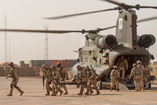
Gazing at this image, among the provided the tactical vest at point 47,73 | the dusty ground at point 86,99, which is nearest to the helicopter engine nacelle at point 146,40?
the dusty ground at point 86,99

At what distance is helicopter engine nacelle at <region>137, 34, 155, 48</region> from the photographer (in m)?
20.0

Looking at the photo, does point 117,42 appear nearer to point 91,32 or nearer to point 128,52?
point 128,52

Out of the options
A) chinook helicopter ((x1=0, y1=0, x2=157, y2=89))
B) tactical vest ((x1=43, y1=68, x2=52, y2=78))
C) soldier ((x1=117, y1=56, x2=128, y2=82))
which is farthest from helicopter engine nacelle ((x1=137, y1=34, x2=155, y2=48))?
tactical vest ((x1=43, y1=68, x2=52, y2=78))

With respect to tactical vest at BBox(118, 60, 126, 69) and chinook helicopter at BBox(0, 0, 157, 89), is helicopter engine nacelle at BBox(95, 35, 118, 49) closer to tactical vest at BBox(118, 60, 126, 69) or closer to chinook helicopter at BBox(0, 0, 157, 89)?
chinook helicopter at BBox(0, 0, 157, 89)

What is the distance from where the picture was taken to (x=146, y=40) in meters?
20.0

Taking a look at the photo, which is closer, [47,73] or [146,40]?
[47,73]

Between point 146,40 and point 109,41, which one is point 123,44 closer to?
point 109,41

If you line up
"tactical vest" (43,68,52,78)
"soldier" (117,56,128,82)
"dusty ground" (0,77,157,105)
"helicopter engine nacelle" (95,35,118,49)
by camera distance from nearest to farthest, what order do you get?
"dusty ground" (0,77,157,105)
"tactical vest" (43,68,52,78)
"helicopter engine nacelle" (95,35,118,49)
"soldier" (117,56,128,82)

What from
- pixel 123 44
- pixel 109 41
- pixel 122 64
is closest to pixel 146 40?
pixel 123 44

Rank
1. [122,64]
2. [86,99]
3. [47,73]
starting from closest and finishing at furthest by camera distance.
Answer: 1. [86,99]
2. [47,73]
3. [122,64]

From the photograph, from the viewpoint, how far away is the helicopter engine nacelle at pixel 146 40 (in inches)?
787

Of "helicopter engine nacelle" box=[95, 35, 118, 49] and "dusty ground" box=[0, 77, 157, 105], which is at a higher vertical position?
"helicopter engine nacelle" box=[95, 35, 118, 49]

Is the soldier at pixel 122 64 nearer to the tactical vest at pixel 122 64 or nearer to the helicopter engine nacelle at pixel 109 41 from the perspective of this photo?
the tactical vest at pixel 122 64

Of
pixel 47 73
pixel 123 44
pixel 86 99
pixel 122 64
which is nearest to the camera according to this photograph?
pixel 86 99
